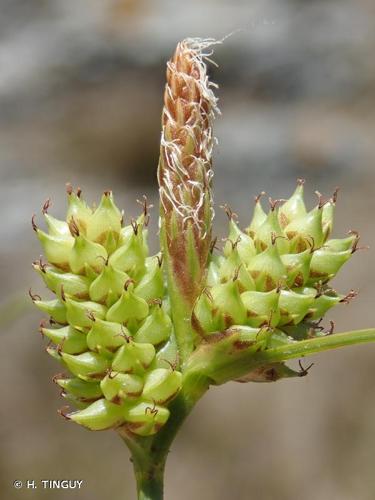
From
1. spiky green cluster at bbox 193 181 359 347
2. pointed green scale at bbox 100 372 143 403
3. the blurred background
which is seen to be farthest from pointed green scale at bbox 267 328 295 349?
the blurred background

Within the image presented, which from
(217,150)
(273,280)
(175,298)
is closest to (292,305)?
(273,280)

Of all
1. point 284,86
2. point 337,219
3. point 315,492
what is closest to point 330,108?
point 284,86

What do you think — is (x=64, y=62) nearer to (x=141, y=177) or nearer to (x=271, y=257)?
(x=141, y=177)

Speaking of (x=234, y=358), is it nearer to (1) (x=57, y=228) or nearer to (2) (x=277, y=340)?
(2) (x=277, y=340)

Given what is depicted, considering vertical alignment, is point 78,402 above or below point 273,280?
below

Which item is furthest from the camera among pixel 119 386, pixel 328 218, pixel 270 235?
pixel 328 218

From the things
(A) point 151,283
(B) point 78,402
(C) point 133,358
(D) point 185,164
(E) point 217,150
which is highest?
(D) point 185,164
